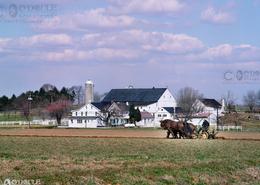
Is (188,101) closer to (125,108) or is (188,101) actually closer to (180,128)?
(125,108)

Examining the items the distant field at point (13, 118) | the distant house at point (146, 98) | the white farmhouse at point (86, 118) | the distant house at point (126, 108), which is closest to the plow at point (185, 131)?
the distant house at point (126, 108)

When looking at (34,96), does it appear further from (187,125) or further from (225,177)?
(225,177)

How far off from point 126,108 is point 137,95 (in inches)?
512

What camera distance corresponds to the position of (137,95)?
155500mm

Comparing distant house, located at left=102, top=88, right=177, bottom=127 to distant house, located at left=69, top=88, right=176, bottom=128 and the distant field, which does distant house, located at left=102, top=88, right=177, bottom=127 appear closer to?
distant house, located at left=69, top=88, right=176, bottom=128

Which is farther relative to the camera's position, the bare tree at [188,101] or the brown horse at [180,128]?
the bare tree at [188,101]

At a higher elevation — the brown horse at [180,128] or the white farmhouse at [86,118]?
the white farmhouse at [86,118]

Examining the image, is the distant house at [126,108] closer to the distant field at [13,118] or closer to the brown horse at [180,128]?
the distant field at [13,118]

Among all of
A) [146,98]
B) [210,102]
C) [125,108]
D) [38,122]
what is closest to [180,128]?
[38,122]

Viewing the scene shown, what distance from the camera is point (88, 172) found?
19.1 m

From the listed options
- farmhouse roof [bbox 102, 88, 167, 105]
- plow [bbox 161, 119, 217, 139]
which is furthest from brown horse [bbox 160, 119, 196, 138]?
farmhouse roof [bbox 102, 88, 167, 105]

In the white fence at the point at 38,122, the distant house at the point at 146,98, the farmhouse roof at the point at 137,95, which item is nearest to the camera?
the white fence at the point at 38,122

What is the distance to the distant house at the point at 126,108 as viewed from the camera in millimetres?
127375

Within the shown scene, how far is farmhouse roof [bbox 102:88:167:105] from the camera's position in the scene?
153 metres
